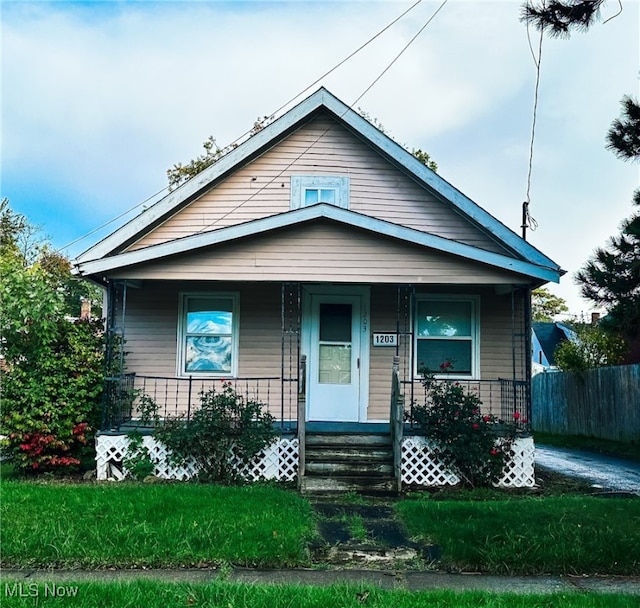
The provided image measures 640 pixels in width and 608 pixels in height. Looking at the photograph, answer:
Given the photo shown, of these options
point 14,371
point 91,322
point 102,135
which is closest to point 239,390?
point 91,322

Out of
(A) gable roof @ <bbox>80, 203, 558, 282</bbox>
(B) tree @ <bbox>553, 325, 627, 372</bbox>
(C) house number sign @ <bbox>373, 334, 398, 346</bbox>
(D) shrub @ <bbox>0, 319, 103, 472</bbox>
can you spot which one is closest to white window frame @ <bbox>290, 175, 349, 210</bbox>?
(A) gable roof @ <bbox>80, 203, 558, 282</bbox>

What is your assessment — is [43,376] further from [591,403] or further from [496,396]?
[591,403]

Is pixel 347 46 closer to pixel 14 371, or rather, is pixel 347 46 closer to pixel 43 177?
pixel 14 371

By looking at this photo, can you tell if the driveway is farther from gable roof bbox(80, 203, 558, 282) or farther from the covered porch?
gable roof bbox(80, 203, 558, 282)

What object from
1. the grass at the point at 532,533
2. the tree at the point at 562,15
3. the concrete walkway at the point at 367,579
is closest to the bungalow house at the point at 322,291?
the grass at the point at 532,533

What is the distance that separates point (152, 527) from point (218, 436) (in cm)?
300

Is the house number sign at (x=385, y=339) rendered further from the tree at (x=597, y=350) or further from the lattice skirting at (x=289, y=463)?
the tree at (x=597, y=350)

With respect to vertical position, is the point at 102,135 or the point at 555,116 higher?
the point at 102,135

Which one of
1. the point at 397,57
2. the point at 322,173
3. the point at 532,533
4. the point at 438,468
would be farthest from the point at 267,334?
the point at 532,533

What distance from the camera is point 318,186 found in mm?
11625

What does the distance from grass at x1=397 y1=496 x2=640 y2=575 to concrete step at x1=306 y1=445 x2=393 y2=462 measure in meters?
1.34

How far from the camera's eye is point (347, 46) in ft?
37.4

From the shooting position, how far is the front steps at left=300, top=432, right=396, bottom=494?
860 centimetres

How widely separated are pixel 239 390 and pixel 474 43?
301 inches
